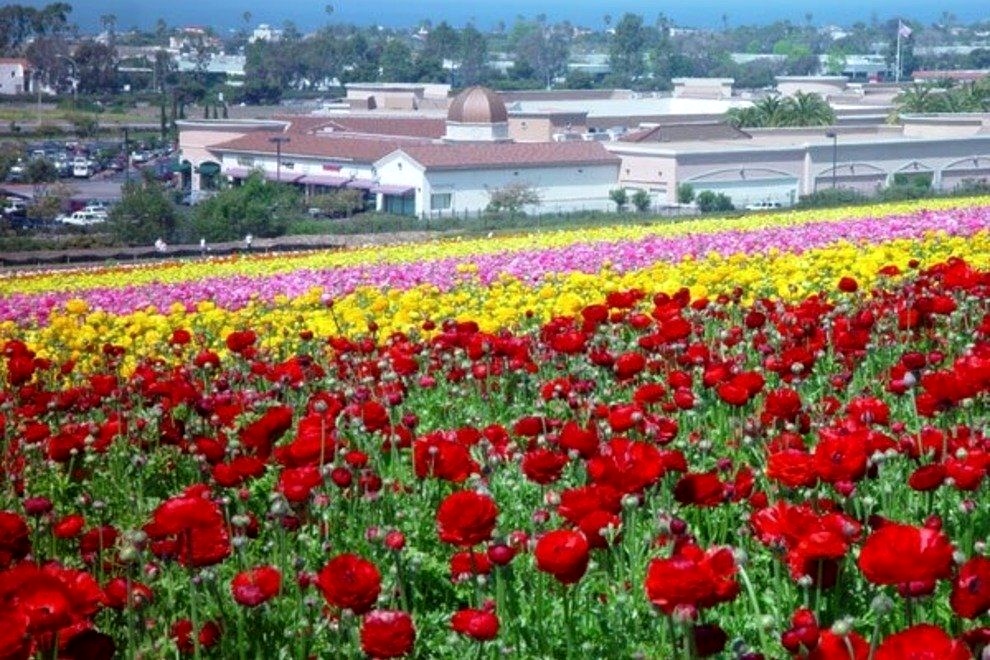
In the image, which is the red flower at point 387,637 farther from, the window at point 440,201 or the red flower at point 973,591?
the window at point 440,201

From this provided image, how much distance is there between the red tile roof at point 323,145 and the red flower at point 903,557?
4935 cm

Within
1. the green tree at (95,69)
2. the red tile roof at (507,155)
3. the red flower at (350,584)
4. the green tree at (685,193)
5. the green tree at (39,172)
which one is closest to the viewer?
the red flower at (350,584)

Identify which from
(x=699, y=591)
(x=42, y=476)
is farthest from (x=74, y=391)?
(x=699, y=591)

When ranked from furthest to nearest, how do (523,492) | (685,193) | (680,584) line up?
(685,193) < (523,492) < (680,584)

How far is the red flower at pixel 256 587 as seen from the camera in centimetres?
354

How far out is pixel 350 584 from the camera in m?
3.17

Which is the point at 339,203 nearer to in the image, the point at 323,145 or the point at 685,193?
the point at 323,145

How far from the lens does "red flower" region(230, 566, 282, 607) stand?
11.6 ft

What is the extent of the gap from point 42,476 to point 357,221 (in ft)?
109

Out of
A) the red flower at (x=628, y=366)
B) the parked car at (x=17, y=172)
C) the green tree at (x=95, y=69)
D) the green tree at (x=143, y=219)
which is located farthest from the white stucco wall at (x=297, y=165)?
the green tree at (x=95, y=69)

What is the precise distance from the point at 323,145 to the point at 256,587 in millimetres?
54299

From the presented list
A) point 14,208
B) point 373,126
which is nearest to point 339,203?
point 14,208

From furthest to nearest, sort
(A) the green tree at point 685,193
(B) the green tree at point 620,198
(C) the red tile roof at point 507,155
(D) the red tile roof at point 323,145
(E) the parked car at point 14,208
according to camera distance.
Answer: (D) the red tile roof at point 323,145 → (C) the red tile roof at point 507,155 → (B) the green tree at point 620,198 → (E) the parked car at point 14,208 → (A) the green tree at point 685,193

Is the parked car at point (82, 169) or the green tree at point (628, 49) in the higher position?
the green tree at point (628, 49)
